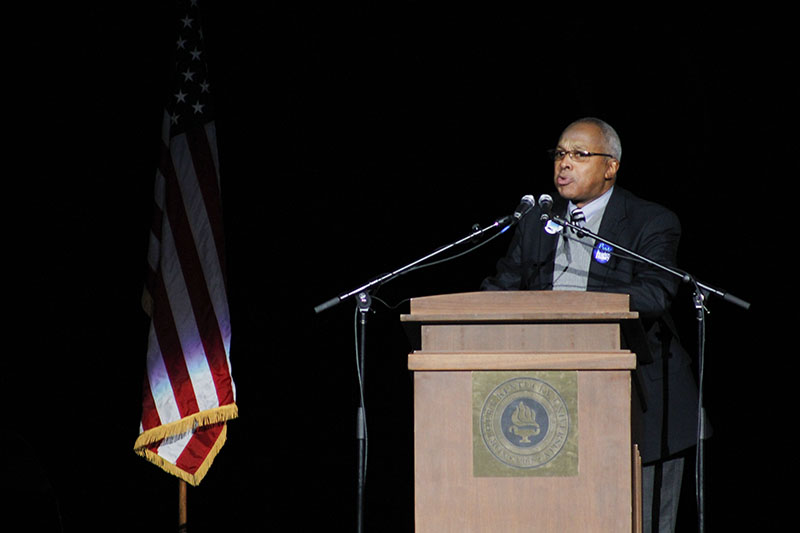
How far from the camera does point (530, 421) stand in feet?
9.43

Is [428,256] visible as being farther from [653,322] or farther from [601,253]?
[653,322]

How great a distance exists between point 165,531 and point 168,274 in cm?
127

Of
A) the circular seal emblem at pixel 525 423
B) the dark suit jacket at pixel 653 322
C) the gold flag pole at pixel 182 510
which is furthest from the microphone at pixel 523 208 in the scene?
the gold flag pole at pixel 182 510

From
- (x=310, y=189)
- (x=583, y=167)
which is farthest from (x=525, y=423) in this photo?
(x=310, y=189)

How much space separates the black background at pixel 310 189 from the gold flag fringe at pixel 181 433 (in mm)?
439

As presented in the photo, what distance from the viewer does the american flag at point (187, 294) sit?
4660mm

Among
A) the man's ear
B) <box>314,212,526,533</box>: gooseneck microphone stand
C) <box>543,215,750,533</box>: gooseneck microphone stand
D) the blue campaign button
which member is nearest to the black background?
the man's ear

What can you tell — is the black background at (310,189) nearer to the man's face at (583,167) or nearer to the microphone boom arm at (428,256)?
the man's face at (583,167)

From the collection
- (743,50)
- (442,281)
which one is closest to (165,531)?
(442,281)

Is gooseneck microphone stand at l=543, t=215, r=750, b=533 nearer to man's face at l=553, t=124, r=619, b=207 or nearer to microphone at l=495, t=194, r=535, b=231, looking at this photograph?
microphone at l=495, t=194, r=535, b=231

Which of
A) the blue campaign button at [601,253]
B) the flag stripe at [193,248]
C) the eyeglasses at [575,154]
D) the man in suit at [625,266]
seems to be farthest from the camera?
the flag stripe at [193,248]

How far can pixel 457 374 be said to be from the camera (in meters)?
2.92

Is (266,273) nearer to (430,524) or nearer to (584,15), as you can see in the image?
(584,15)

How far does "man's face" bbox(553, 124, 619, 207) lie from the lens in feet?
12.7
